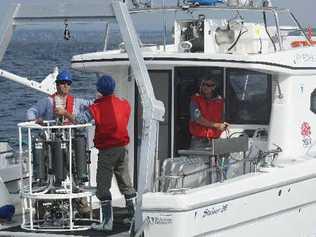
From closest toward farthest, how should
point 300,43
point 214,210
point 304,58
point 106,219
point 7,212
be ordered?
1. point 214,210
2. point 106,219
3. point 7,212
4. point 304,58
5. point 300,43

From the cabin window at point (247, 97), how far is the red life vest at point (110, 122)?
205 centimetres

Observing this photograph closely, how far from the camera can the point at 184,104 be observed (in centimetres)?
1177

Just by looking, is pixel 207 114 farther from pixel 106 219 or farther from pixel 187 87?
pixel 106 219

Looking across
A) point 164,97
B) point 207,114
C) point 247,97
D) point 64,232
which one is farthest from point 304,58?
point 64,232

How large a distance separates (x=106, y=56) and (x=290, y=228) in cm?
300

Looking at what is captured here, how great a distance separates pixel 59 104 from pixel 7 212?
54.0 inches

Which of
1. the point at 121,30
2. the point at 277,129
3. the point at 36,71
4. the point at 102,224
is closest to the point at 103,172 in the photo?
the point at 102,224

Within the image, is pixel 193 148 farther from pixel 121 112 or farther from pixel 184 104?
pixel 121 112

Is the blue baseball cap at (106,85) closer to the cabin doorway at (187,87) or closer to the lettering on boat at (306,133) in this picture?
the cabin doorway at (187,87)

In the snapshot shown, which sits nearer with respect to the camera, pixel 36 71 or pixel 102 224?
pixel 102 224

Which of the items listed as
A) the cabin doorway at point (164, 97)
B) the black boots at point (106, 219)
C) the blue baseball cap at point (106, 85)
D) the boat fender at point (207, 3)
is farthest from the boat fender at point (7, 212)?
the boat fender at point (207, 3)

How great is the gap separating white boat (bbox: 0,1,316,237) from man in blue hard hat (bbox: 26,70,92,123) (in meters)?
0.69

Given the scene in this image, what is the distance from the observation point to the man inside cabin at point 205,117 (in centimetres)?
1124

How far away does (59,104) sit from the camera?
34.7 feet
